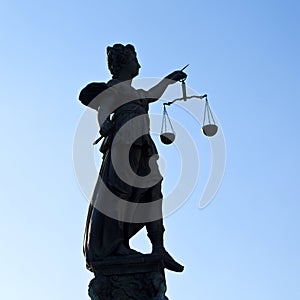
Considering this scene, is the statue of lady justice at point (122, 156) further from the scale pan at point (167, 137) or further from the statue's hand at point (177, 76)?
the scale pan at point (167, 137)

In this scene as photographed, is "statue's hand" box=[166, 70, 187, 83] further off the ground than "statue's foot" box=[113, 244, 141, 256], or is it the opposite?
"statue's hand" box=[166, 70, 187, 83]

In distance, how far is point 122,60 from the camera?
1386 cm

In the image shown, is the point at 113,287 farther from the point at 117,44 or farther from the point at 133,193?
the point at 117,44

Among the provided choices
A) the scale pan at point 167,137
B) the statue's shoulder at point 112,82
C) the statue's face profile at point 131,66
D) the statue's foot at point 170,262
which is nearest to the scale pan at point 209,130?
the scale pan at point 167,137

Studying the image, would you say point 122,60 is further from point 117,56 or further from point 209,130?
point 209,130

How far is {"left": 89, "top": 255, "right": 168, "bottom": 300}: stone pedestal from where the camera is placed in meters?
12.3

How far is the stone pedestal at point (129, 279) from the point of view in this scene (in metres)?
12.3

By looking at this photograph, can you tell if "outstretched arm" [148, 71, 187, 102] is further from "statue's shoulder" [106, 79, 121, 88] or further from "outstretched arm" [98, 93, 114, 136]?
"outstretched arm" [98, 93, 114, 136]

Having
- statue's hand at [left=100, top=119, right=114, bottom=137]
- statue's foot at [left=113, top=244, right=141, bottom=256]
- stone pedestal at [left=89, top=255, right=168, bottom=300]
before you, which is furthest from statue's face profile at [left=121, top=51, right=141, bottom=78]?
stone pedestal at [left=89, top=255, right=168, bottom=300]

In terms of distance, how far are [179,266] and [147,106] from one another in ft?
9.10

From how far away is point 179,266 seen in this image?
12.9 m

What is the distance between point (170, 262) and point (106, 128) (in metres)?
2.35

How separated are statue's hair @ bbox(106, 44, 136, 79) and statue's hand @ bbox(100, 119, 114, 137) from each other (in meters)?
1.01

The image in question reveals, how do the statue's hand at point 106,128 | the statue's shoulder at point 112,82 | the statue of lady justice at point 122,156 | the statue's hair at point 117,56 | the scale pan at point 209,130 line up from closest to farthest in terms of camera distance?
the statue of lady justice at point 122,156 < the statue's hand at point 106,128 < the statue's shoulder at point 112,82 < the statue's hair at point 117,56 < the scale pan at point 209,130
